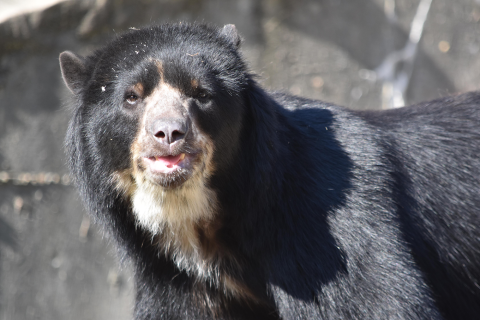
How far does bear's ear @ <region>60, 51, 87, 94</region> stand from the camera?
3.47 m

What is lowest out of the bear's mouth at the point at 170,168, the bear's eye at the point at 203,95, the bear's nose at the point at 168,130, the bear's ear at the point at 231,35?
the bear's mouth at the point at 170,168

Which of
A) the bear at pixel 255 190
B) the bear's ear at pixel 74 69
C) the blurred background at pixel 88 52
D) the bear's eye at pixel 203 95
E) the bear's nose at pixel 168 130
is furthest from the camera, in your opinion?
the blurred background at pixel 88 52

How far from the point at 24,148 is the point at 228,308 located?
14.3ft

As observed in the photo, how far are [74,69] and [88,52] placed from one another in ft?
11.4

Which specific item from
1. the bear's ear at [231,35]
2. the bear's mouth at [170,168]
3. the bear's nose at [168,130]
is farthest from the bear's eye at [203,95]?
the bear's ear at [231,35]

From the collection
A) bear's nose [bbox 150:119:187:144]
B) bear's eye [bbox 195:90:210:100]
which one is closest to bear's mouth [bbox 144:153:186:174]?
bear's nose [bbox 150:119:187:144]

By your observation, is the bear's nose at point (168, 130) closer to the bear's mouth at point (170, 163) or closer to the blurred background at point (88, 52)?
the bear's mouth at point (170, 163)

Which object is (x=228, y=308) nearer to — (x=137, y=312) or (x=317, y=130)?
(x=137, y=312)

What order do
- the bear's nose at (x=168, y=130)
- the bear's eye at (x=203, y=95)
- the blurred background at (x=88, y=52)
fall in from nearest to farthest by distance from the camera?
the bear's nose at (x=168, y=130), the bear's eye at (x=203, y=95), the blurred background at (x=88, y=52)

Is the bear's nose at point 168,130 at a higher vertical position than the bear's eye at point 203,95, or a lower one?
lower

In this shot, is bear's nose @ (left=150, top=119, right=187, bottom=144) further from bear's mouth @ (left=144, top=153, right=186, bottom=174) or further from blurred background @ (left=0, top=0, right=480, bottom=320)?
blurred background @ (left=0, top=0, right=480, bottom=320)

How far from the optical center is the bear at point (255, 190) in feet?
10.2

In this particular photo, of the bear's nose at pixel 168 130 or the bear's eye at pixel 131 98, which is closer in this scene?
the bear's nose at pixel 168 130

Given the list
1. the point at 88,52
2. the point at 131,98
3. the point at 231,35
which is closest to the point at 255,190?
the point at 131,98
